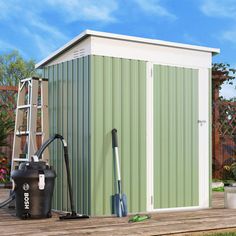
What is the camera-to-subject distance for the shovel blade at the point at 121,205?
18.6ft

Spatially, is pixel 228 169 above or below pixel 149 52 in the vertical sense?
below

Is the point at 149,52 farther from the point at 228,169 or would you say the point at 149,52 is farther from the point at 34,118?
the point at 228,169

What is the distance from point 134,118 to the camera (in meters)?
5.95

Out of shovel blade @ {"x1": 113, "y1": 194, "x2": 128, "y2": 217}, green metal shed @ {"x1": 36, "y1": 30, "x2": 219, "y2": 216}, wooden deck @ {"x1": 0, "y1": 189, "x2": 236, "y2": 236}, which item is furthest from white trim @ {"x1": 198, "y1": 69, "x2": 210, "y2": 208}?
shovel blade @ {"x1": 113, "y1": 194, "x2": 128, "y2": 217}

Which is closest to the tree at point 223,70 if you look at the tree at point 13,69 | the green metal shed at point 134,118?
the green metal shed at point 134,118

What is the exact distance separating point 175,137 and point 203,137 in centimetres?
44

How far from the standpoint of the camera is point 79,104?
5832 millimetres

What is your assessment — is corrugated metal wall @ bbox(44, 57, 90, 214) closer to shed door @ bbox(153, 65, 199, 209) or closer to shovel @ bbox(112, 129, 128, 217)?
shovel @ bbox(112, 129, 128, 217)

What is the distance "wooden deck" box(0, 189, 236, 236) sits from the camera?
4.73 meters

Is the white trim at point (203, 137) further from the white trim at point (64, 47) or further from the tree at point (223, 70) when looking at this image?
the tree at point (223, 70)

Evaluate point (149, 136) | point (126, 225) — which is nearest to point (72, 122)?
point (149, 136)

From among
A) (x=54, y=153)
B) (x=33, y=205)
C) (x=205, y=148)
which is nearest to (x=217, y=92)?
(x=205, y=148)

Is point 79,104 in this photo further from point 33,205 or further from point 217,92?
point 217,92

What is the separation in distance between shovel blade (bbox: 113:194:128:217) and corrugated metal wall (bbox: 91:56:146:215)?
0.09 m
